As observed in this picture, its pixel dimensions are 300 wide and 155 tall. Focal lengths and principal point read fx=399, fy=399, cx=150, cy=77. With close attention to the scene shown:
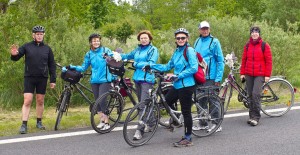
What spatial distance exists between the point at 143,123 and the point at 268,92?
3470mm

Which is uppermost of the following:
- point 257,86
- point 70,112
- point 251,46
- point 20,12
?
point 20,12

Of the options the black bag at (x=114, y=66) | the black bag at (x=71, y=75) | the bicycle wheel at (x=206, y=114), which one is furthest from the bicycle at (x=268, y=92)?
the black bag at (x=71, y=75)

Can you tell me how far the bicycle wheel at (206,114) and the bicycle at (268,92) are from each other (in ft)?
3.19

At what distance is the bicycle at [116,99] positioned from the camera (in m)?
7.06

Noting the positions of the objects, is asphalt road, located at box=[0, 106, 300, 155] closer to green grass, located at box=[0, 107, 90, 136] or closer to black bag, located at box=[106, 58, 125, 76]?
green grass, located at box=[0, 107, 90, 136]

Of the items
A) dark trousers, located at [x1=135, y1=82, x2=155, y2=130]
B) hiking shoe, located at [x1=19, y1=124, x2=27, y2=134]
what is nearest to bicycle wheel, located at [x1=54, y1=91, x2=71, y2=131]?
hiking shoe, located at [x1=19, y1=124, x2=27, y2=134]

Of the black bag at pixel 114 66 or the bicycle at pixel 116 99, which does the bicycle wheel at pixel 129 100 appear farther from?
the black bag at pixel 114 66

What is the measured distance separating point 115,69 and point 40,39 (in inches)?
60.7

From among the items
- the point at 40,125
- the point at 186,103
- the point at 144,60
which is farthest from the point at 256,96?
the point at 40,125

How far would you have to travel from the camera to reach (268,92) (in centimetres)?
858

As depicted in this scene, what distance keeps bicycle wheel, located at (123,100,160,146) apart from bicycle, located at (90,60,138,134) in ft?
2.68

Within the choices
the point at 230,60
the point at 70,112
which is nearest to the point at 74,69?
the point at 70,112

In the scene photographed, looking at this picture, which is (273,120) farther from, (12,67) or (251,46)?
(12,67)

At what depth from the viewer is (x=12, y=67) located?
33.6 feet
